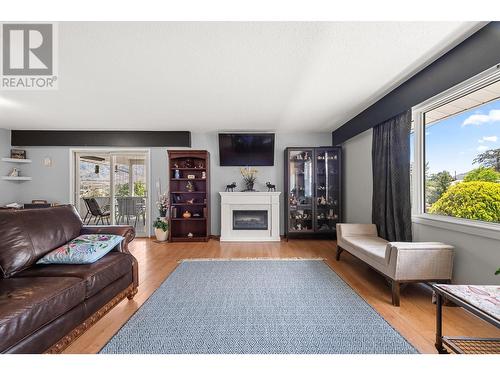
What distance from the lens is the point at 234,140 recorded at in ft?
16.4

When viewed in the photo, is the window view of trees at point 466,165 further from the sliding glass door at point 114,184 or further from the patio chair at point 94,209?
the patio chair at point 94,209

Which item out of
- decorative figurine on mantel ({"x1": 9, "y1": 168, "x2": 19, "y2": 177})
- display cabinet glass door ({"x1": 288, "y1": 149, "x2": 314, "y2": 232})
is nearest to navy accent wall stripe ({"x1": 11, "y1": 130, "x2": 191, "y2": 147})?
decorative figurine on mantel ({"x1": 9, "y1": 168, "x2": 19, "y2": 177})

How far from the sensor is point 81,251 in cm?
189

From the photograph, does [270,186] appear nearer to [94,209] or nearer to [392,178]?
[392,178]

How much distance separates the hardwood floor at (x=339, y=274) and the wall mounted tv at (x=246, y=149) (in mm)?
1800

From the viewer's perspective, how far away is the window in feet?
6.72

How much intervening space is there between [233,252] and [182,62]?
2953 mm

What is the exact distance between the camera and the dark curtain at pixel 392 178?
285cm

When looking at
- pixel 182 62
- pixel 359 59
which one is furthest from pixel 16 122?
pixel 359 59

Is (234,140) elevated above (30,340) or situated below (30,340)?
above

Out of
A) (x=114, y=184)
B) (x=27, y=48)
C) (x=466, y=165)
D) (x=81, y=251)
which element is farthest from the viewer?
(x=114, y=184)

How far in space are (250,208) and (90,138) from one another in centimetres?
385

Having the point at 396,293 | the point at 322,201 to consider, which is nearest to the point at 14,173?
the point at 322,201
